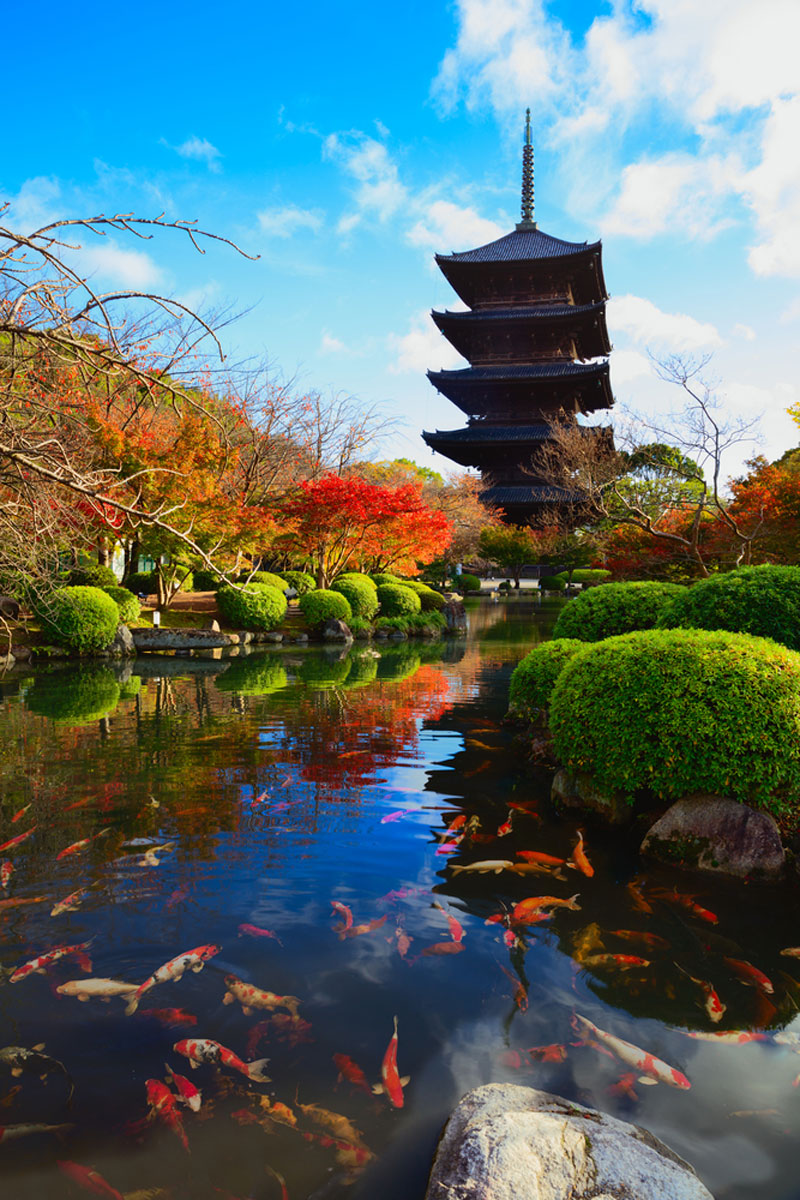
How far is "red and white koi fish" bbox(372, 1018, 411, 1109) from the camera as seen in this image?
2607mm

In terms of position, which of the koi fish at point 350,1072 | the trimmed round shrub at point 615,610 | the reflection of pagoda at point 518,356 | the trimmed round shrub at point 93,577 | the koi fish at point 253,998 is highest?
the reflection of pagoda at point 518,356

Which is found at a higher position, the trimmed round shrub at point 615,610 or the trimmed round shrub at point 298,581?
the trimmed round shrub at point 298,581

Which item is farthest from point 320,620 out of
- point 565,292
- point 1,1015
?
point 565,292

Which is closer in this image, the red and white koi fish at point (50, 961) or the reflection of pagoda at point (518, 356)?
the red and white koi fish at point (50, 961)

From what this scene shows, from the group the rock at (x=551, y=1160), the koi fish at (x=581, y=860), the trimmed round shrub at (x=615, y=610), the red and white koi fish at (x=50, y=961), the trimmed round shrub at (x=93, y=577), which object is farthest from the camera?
the trimmed round shrub at (x=93, y=577)

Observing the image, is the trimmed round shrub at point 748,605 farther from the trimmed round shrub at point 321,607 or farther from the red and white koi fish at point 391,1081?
the trimmed round shrub at point 321,607

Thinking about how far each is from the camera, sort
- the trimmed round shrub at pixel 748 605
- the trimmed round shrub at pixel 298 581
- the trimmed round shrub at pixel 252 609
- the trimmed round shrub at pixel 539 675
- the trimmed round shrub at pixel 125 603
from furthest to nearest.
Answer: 1. the trimmed round shrub at pixel 298 581
2. the trimmed round shrub at pixel 252 609
3. the trimmed round shrub at pixel 125 603
4. the trimmed round shrub at pixel 539 675
5. the trimmed round shrub at pixel 748 605

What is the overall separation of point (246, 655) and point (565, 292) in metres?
28.3

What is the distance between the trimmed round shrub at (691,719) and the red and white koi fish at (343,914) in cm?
209

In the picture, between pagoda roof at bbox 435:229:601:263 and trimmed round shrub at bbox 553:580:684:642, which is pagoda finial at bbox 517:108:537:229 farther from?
trimmed round shrub at bbox 553:580:684:642

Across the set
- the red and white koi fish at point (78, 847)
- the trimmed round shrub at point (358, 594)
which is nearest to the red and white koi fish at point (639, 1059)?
the red and white koi fish at point (78, 847)

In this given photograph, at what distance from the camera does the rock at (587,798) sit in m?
5.30

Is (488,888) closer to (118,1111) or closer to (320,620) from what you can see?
(118,1111)

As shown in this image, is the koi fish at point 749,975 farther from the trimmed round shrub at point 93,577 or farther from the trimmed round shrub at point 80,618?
the trimmed round shrub at point 93,577
